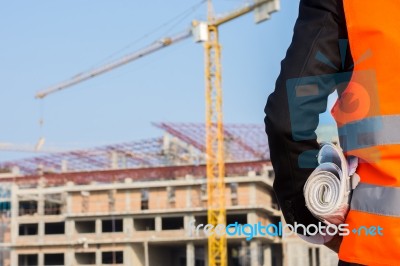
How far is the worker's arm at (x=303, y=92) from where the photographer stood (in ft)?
2.71

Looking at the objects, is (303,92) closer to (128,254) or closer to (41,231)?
(128,254)

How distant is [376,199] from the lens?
31.6 inches

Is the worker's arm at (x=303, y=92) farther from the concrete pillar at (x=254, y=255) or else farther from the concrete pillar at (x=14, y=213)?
the concrete pillar at (x=14, y=213)

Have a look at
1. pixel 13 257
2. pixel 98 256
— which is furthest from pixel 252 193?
pixel 13 257

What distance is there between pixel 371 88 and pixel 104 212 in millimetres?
33742

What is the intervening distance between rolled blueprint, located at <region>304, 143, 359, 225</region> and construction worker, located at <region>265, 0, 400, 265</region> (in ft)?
0.03

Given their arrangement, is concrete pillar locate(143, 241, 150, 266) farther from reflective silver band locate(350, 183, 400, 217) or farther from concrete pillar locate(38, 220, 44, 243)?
reflective silver band locate(350, 183, 400, 217)

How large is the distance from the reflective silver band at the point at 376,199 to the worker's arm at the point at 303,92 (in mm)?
68

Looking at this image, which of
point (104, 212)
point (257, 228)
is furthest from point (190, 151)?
point (257, 228)

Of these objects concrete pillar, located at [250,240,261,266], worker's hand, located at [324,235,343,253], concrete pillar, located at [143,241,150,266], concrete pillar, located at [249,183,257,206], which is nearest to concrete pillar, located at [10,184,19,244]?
concrete pillar, located at [143,241,150,266]

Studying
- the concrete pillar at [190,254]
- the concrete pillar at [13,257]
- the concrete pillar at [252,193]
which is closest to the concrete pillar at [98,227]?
the concrete pillar at [13,257]

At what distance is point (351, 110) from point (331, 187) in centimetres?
10

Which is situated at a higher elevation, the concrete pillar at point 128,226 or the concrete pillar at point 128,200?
the concrete pillar at point 128,200

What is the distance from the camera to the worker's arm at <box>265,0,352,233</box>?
83 centimetres
